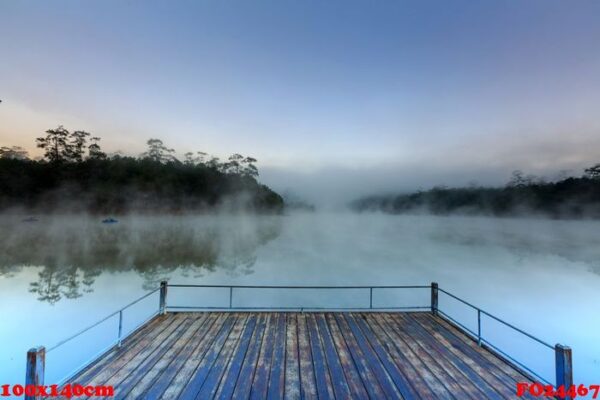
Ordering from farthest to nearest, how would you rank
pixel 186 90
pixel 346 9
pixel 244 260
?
1. pixel 244 260
2. pixel 186 90
3. pixel 346 9

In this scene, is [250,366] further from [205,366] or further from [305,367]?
[305,367]

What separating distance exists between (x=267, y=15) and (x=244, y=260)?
15.9m

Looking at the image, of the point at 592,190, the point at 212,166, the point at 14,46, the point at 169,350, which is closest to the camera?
the point at 169,350

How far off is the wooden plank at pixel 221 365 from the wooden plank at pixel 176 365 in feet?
1.39

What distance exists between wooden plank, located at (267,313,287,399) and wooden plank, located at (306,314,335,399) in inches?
17.1

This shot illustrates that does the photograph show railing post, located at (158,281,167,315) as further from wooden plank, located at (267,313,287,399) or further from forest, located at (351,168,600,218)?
forest, located at (351,168,600,218)

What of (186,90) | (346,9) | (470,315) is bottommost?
(470,315)

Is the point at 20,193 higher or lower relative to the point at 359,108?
lower

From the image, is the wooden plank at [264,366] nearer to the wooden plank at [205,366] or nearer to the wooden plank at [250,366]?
the wooden plank at [250,366]

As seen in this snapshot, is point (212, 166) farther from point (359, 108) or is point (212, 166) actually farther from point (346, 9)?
point (346, 9)

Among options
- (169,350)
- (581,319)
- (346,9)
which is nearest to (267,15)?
(346,9)

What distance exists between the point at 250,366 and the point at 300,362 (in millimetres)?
675

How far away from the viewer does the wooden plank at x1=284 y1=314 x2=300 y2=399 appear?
2867mm

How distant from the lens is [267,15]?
13156 millimetres
